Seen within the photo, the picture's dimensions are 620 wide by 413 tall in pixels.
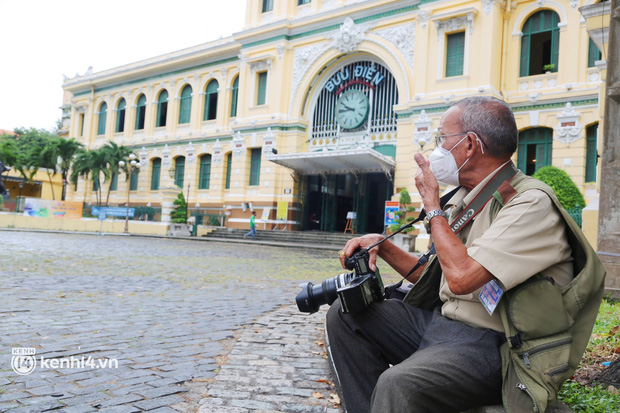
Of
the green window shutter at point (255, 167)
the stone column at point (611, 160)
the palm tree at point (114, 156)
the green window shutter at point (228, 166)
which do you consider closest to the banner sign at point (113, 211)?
the palm tree at point (114, 156)

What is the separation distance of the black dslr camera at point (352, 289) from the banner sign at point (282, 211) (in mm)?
21879

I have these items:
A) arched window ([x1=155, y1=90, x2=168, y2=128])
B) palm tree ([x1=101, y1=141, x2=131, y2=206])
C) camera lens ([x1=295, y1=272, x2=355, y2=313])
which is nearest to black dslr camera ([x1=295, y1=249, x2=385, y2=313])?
camera lens ([x1=295, y1=272, x2=355, y2=313])

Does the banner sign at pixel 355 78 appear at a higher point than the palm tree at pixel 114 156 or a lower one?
higher

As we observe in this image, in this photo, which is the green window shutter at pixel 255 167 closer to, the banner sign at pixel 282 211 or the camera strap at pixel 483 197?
the banner sign at pixel 282 211

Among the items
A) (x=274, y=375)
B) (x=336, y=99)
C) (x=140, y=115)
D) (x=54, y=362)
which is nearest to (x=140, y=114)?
(x=140, y=115)

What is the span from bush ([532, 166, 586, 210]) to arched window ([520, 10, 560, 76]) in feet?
17.3

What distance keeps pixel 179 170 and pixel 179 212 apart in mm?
5805

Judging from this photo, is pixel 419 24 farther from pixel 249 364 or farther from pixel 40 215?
pixel 40 215

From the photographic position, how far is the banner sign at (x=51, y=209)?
88.6 ft

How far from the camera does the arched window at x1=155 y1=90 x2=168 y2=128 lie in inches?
1266

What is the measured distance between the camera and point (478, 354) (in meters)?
1.96

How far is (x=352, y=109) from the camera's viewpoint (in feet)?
76.9

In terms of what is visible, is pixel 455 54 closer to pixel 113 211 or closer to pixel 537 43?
pixel 537 43

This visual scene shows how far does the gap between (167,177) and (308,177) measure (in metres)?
10.3
